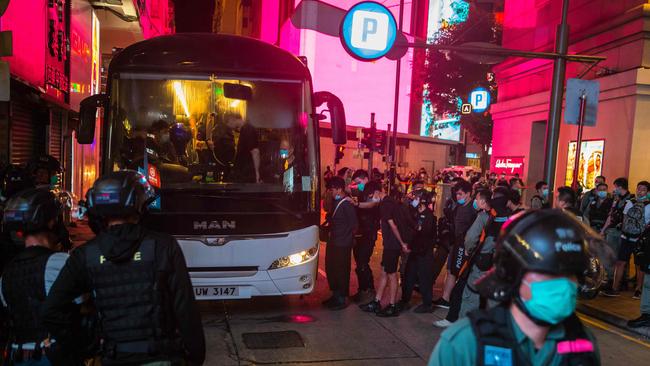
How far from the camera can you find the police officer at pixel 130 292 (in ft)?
8.40

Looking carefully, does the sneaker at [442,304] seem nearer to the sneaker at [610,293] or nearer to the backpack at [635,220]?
the sneaker at [610,293]

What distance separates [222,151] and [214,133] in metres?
0.25

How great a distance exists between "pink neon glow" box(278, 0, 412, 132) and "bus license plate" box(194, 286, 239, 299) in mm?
29214

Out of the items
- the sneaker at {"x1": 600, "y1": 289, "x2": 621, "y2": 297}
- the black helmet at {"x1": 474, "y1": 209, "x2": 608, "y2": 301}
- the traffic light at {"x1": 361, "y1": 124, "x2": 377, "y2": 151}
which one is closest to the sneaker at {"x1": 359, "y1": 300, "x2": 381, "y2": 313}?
the sneaker at {"x1": 600, "y1": 289, "x2": 621, "y2": 297}

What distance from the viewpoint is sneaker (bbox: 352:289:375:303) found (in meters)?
8.00

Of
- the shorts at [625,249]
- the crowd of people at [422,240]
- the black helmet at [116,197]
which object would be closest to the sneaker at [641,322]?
the crowd of people at [422,240]

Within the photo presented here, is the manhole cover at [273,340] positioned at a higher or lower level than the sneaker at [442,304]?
lower

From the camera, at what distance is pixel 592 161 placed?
45.9 feet

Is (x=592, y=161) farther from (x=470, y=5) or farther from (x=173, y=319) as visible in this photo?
(x=470, y=5)

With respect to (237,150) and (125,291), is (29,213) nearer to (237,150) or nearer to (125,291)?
(125,291)

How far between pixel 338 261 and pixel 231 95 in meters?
2.83

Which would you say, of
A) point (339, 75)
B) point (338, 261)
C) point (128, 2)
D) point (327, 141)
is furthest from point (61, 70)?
point (339, 75)

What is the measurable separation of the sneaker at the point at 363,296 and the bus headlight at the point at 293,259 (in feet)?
5.66

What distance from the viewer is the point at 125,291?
2.57 metres
